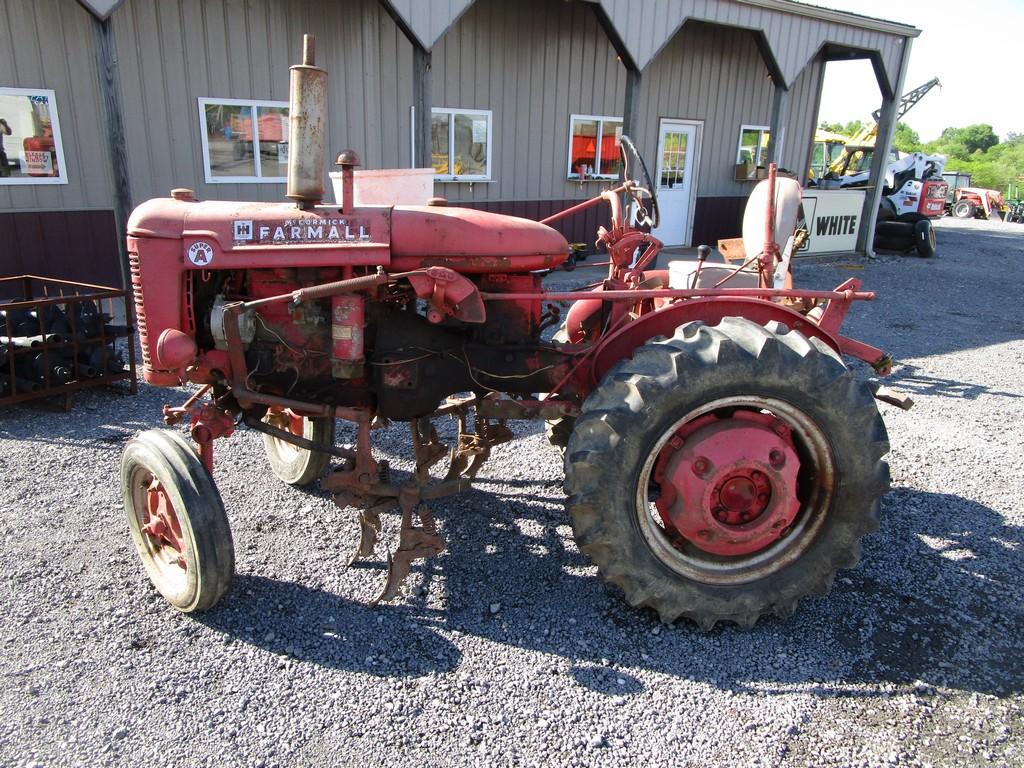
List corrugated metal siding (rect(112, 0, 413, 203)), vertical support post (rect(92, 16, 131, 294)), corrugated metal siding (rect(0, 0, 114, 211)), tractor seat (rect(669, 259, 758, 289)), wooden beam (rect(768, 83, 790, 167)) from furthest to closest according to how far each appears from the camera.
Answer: wooden beam (rect(768, 83, 790, 167)) → corrugated metal siding (rect(112, 0, 413, 203)) → corrugated metal siding (rect(0, 0, 114, 211)) → vertical support post (rect(92, 16, 131, 294)) → tractor seat (rect(669, 259, 758, 289))

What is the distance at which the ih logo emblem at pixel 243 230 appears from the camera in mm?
2551

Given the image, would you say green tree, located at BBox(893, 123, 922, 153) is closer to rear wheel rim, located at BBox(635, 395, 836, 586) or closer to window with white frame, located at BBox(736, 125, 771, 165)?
window with white frame, located at BBox(736, 125, 771, 165)

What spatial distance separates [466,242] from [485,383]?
580mm

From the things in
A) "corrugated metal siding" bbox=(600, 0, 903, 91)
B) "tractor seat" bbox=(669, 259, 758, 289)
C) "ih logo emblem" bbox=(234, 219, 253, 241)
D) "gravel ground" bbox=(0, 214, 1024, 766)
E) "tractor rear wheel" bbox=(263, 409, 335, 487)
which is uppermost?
"corrugated metal siding" bbox=(600, 0, 903, 91)

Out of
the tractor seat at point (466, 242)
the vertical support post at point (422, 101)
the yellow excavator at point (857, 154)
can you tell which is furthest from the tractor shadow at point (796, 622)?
the yellow excavator at point (857, 154)

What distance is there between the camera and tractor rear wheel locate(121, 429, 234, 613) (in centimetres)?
251

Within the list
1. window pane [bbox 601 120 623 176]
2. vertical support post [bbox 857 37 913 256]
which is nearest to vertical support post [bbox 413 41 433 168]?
window pane [bbox 601 120 623 176]

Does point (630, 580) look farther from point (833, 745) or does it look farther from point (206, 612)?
point (206, 612)

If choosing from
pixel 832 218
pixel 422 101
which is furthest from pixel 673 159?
pixel 422 101

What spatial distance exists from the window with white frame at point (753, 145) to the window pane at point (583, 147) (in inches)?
133

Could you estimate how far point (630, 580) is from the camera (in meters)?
2.58

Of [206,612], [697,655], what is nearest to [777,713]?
[697,655]

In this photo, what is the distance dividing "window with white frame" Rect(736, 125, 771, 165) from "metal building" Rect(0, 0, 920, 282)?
4cm

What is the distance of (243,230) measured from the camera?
2557 mm
